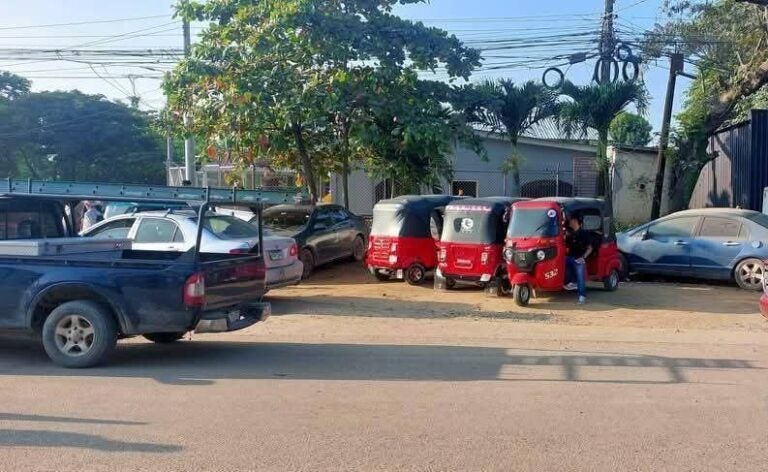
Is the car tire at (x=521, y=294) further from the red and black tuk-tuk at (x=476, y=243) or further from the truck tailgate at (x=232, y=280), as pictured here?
the truck tailgate at (x=232, y=280)

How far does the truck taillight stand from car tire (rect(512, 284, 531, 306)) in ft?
20.7

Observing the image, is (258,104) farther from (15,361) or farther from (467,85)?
(15,361)

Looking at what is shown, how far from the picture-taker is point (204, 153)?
19.2 meters

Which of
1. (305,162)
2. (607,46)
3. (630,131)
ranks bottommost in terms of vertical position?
(305,162)

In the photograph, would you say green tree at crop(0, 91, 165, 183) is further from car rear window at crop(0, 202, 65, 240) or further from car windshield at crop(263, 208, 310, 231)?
car rear window at crop(0, 202, 65, 240)

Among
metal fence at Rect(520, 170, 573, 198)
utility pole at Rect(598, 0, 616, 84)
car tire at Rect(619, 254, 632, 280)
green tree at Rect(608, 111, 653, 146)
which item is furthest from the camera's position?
green tree at Rect(608, 111, 653, 146)

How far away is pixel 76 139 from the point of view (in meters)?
39.3

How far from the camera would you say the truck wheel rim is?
25.8 ft

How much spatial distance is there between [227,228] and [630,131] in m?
24.9

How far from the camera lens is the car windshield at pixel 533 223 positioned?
12609 mm

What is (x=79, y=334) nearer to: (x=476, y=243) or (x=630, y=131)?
(x=476, y=243)

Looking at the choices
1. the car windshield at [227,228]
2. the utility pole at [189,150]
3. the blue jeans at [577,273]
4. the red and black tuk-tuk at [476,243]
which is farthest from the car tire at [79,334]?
the utility pole at [189,150]

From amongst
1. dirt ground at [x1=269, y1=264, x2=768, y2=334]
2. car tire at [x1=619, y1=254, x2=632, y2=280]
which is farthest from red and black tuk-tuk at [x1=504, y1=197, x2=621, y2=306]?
car tire at [x1=619, y1=254, x2=632, y2=280]

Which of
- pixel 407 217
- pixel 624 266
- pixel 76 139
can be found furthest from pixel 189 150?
pixel 76 139
